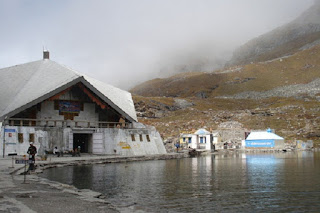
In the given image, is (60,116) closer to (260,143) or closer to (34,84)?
(34,84)

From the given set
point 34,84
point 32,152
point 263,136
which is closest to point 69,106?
point 34,84

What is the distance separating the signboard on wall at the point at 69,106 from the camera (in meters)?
44.0

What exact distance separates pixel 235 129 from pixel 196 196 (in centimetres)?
9091

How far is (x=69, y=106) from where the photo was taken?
44.6m

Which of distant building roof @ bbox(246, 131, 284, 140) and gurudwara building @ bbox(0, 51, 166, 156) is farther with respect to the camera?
distant building roof @ bbox(246, 131, 284, 140)

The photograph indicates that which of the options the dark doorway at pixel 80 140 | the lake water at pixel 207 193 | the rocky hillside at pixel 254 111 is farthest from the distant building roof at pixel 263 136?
the lake water at pixel 207 193

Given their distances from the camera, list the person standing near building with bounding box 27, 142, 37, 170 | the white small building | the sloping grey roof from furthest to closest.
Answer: the white small building < the sloping grey roof < the person standing near building with bounding box 27, 142, 37, 170

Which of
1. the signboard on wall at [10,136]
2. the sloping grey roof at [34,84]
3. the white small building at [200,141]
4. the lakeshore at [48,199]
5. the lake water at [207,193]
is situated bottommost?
the lake water at [207,193]

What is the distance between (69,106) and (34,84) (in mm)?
5003

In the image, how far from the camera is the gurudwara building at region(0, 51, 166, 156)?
37.5 meters

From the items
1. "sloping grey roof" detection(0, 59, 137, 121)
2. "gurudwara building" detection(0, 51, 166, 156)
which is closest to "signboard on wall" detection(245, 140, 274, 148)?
"sloping grey roof" detection(0, 59, 137, 121)

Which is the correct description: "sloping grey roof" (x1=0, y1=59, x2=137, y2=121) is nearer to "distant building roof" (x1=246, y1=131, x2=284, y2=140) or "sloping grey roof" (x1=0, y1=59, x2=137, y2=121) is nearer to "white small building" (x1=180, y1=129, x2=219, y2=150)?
"white small building" (x1=180, y1=129, x2=219, y2=150)

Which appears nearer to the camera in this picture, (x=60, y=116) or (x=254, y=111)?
(x=60, y=116)

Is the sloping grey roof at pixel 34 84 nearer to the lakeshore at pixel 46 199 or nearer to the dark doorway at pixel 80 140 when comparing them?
the dark doorway at pixel 80 140
